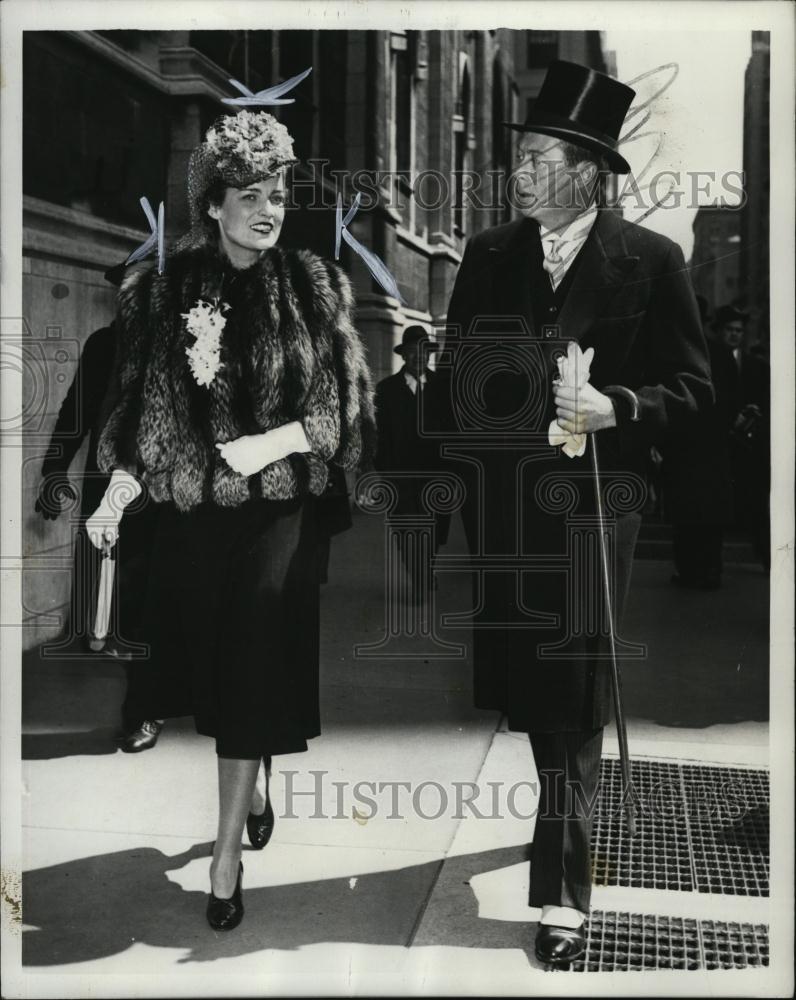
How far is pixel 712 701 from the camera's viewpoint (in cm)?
445

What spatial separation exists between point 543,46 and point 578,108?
28cm

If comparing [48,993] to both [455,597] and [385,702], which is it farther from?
[455,597]

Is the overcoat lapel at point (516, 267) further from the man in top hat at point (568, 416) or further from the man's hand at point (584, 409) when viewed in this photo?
the man's hand at point (584, 409)

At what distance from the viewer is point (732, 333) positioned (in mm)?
3848

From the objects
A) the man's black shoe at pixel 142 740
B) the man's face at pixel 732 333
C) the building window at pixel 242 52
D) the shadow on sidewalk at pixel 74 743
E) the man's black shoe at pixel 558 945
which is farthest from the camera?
the man's black shoe at pixel 142 740

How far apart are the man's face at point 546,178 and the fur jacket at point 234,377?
594mm

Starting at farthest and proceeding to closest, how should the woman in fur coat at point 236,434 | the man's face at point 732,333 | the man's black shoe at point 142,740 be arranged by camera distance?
1. the man's black shoe at point 142,740
2. the man's face at point 732,333
3. the woman in fur coat at point 236,434

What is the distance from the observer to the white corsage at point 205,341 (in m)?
3.60

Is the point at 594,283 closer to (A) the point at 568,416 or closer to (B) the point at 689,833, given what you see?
(A) the point at 568,416

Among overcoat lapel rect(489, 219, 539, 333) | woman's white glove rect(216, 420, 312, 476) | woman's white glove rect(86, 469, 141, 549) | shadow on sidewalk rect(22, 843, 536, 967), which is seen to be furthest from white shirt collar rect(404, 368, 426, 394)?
shadow on sidewalk rect(22, 843, 536, 967)

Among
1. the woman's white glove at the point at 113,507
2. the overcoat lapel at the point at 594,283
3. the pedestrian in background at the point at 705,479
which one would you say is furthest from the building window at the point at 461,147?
the woman's white glove at the point at 113,507

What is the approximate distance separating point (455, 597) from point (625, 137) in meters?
1.45

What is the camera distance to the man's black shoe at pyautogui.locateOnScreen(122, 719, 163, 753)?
417 centimetres

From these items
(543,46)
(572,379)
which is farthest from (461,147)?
(572,379)
